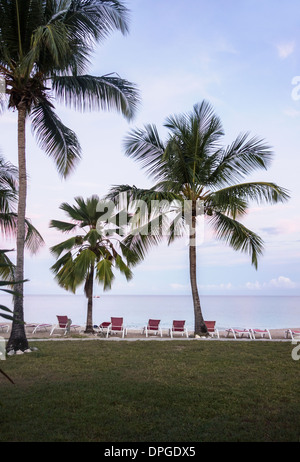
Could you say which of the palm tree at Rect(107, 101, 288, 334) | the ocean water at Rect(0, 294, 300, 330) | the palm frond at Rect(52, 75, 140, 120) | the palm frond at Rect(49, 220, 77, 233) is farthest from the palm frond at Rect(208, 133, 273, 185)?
the ocean water at Rect(0, 294, 300, 330)

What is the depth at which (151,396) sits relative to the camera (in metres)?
5.82

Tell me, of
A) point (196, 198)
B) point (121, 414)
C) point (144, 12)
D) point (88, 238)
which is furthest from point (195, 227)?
point (121, 414)

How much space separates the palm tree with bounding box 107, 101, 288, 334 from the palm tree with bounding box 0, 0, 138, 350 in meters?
2.62

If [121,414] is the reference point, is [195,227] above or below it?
above

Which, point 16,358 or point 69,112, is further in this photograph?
point 69,112

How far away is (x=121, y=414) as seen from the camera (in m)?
4.96

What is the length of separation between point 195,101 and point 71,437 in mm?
12420

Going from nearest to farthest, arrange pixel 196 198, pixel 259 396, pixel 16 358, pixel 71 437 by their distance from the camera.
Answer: pixel 71 437, pixel 259 396, pixel 16 358, pixel 196 198

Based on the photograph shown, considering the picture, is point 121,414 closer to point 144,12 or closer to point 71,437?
point 71,437

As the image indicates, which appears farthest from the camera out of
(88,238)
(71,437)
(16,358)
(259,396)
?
(88,238)

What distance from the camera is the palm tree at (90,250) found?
1427 cm

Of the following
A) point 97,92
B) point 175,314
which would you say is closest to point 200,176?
point 97,92

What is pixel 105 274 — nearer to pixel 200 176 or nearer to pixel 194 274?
pixel 194 274

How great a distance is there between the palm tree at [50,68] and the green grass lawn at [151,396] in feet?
8.93
